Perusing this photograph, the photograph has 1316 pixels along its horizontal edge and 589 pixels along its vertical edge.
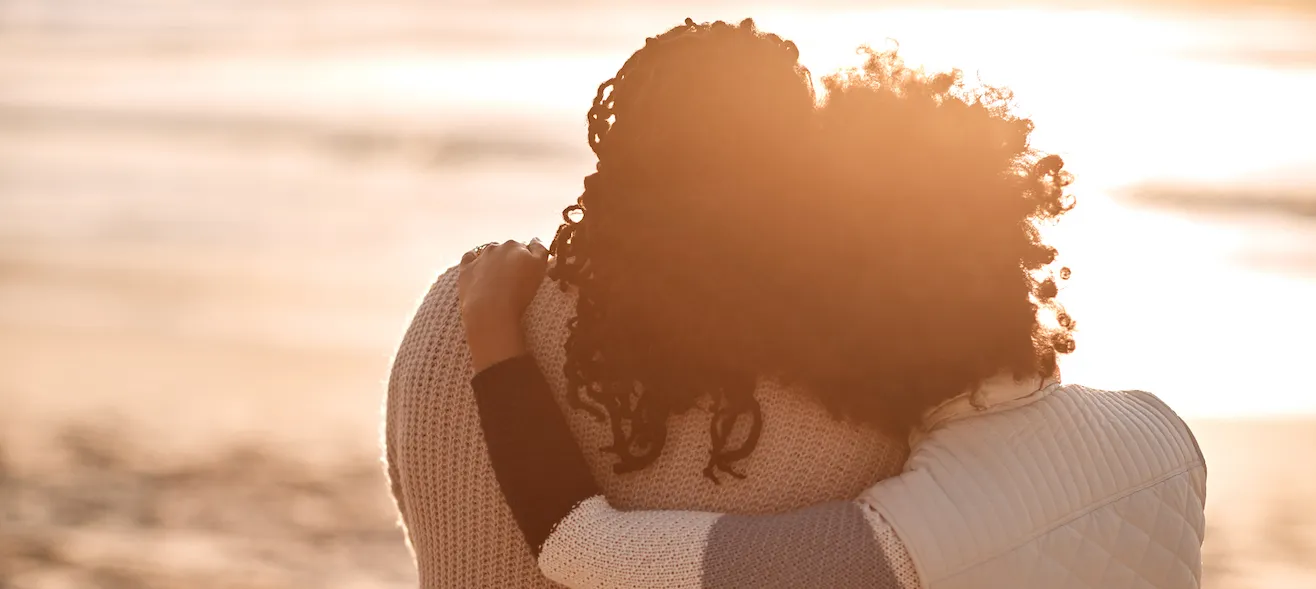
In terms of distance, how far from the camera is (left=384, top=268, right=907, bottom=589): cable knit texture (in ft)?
6.52

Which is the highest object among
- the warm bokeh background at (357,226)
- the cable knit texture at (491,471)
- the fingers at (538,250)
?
the warm bokeh background at (357,226)

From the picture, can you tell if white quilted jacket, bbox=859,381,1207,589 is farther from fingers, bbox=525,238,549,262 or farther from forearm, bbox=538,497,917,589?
fingers, bbox=525,238,549,262

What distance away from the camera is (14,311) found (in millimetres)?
7027

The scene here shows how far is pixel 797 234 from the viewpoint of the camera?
186cm

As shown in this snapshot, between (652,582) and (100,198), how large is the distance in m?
7.56

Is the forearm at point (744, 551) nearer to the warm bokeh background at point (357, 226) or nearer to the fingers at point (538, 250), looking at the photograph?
the fingers at point (538, 250)

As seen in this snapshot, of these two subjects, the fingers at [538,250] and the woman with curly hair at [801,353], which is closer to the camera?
the woman with curly hair at [801,353]

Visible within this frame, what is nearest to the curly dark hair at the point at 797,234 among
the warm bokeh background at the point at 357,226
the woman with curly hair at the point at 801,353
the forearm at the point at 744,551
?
the woman with curly hair at the point at 801,353

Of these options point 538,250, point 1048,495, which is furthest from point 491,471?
point 1048,495

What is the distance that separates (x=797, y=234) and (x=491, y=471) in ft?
1.62

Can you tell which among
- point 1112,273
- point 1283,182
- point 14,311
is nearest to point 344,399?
point 14,311

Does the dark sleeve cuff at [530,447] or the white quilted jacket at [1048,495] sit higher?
the dark sleeve cuff at [530,447]

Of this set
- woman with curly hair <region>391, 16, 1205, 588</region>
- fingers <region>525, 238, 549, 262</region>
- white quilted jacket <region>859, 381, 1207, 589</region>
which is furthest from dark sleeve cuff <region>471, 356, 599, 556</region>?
white quilted jacket <region>859, 381, 1207, 589</region>

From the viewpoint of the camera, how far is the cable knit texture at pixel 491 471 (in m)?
1.99
